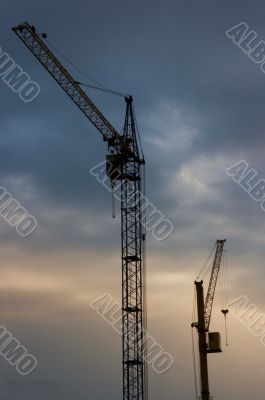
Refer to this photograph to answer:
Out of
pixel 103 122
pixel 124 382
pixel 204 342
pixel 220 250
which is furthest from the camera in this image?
pixel 220 250

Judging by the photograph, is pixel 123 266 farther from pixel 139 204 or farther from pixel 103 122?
pixel 103 122

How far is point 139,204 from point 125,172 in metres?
5.44

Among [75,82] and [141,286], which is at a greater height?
[75,82]

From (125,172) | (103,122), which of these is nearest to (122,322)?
(125,172)

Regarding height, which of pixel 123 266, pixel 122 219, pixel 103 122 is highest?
pixel 103 122

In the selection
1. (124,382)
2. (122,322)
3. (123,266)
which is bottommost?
(124,382)

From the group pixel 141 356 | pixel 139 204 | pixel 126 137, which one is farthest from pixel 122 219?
pixel 141 356

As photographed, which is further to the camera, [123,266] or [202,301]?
[202,301]

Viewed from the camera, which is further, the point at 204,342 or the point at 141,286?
the point at 204,342

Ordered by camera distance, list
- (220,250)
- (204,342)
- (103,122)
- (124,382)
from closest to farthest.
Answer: (124,382) → (103,122) → (204,342) → (220,250)

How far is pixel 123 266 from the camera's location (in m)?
108

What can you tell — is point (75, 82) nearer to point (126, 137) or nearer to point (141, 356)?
point (126, 137)

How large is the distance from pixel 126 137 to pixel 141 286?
2338cm

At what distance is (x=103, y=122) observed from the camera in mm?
110750
